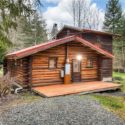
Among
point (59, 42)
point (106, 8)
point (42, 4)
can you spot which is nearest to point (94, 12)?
point (106, 8)

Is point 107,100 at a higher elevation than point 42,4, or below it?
below

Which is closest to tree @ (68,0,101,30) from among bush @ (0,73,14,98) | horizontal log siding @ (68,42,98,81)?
horizontal log siding @ (68,42,98,81)

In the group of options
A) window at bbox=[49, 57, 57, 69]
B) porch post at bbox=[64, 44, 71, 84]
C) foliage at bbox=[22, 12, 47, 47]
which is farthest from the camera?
foliage at bbox=[22, 12, 47, 47]

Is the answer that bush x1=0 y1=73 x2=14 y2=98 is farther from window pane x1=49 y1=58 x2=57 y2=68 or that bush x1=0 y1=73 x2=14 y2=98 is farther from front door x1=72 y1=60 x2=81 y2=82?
front door x1=72 y1=60 x2=81 y2=82

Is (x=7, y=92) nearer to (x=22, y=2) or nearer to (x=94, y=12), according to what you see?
(x=22, y=2)

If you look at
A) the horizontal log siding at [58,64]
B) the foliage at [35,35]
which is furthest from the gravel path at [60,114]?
the foliage at [35,35]

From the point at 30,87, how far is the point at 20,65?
1684 mm

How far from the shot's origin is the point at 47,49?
1274 centimetres

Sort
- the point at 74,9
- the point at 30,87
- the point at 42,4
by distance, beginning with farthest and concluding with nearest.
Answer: the point at 74,9, the point at 30,87, the point at 42,4

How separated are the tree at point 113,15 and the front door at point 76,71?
19240 millimetres

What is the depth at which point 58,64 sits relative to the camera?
1332 cm

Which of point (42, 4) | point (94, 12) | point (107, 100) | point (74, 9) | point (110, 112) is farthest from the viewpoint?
point (94, 12)

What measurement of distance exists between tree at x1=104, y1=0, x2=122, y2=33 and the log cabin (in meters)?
18.0

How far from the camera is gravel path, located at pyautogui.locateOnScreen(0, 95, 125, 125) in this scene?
260 inches
